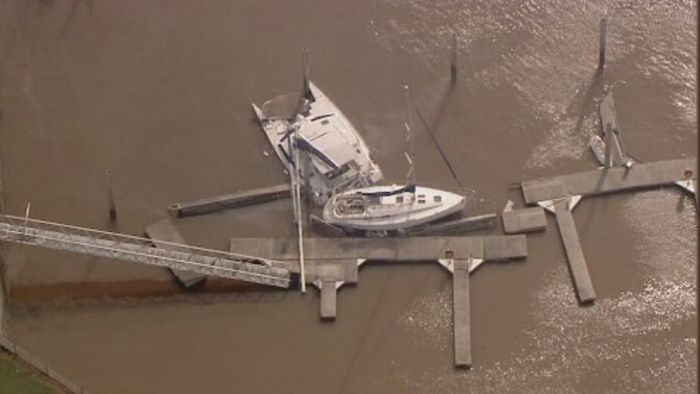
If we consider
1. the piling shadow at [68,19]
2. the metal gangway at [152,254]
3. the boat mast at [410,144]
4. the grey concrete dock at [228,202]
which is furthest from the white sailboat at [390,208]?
the piling shadow at [68,19]

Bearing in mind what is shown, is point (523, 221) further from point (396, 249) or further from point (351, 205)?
point (351, 205)

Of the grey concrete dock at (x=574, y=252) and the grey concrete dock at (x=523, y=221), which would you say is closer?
the grey concrete dock at (x=574, y=252)

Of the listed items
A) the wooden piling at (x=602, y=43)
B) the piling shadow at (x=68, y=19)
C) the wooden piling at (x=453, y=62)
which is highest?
the piling shadow at (x=68, y=19)

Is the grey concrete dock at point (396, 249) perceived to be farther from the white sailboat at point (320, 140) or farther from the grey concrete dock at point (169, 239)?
the white sailboat at point (320, 140)

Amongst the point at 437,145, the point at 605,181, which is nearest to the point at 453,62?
the point at 437,145

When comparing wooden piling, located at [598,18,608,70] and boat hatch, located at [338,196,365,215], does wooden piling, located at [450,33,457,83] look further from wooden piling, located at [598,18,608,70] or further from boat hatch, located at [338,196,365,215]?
boat hatch, located at [338,196,365,215]
